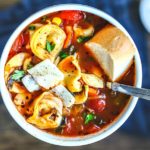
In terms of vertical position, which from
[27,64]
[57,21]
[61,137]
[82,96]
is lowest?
[61,137]

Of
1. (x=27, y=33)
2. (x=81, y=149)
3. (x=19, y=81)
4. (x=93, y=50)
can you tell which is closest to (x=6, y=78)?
(x=19, y=81)

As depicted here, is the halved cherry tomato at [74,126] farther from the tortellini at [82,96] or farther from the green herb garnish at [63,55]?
the green herb garnish at [63,55]

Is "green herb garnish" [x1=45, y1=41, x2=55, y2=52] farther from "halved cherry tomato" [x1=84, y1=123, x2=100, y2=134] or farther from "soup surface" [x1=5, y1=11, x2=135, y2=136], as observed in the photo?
"halved cherry tomato" [x1=84, y1=123, x2=100, y2=134]

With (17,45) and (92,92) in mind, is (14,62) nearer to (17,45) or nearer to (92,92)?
(17,45)

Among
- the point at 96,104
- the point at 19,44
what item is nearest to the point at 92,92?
the point at 96,104

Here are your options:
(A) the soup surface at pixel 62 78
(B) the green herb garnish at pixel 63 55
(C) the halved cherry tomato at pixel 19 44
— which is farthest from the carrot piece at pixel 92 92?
(C) the halved cherry tomato at pixel 19 44

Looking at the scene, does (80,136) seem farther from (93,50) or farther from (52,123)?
(93,50)

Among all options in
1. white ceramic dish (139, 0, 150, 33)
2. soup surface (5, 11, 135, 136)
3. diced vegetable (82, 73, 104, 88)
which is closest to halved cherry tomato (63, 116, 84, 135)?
soup surface (5, 11, 135, 136)
